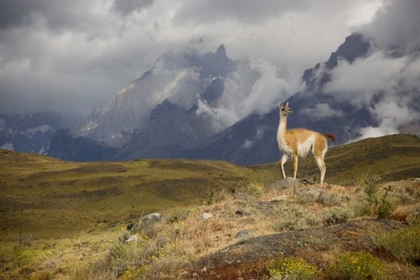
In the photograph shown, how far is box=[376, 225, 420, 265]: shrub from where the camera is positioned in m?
8.42

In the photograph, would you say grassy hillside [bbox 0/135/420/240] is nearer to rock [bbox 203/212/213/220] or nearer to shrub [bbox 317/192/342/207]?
rock [bbox 203/212/213/220]

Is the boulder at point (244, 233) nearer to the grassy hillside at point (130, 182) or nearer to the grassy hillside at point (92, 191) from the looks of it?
the grassy hillside at point (92, 191)

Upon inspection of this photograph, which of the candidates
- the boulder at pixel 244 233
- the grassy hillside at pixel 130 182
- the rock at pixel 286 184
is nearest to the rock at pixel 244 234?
the boulder at pixel 244 233

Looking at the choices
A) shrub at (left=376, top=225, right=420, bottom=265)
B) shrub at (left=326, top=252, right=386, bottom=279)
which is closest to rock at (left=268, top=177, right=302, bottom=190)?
shrub at (left=376, top=225, right=420, bottom=265)

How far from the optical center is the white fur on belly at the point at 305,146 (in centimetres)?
1903

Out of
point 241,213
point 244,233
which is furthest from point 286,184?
point 244,233

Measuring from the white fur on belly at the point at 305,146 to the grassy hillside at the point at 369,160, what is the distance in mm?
96455

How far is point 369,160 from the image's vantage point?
135 metres

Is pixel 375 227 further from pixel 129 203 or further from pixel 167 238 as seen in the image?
pixel 129 203

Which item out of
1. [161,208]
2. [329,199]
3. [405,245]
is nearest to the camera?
[405,245]

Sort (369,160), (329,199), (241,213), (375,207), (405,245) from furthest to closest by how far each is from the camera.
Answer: (369,160) → (329,199) → (241,213) → (375,207) → (405,245)

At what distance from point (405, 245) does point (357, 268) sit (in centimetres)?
185

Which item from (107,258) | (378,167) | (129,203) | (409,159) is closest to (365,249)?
(107,258)

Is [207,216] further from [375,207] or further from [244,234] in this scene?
[375,207]
